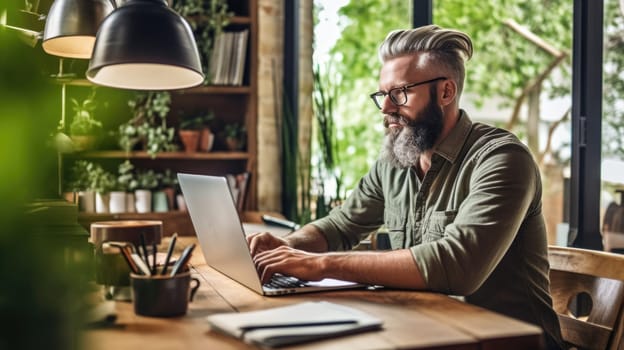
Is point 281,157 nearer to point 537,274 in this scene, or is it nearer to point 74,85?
point 74,85

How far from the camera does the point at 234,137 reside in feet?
14.3

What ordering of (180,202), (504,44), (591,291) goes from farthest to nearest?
1. (504,44)
2. (180,202)
3. (591,291)

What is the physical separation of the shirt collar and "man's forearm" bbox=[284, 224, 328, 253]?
505 mm

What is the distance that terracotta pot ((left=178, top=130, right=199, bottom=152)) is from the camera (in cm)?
418

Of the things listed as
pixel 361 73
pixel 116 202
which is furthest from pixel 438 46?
pixel 361 73

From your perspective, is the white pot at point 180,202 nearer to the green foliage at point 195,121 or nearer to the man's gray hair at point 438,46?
the green foliage at point 195,121

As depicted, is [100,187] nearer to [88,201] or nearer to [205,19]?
[88,201]

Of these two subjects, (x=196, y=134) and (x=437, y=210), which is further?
(x=196, y=134)

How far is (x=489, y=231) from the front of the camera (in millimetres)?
1606

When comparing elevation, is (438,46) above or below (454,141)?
above

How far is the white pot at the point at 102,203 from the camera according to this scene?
4105mm

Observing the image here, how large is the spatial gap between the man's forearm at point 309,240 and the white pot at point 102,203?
2216 millimetres

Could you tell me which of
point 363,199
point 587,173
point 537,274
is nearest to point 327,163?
point 363,199

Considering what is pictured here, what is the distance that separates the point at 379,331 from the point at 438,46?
3.61 feet
